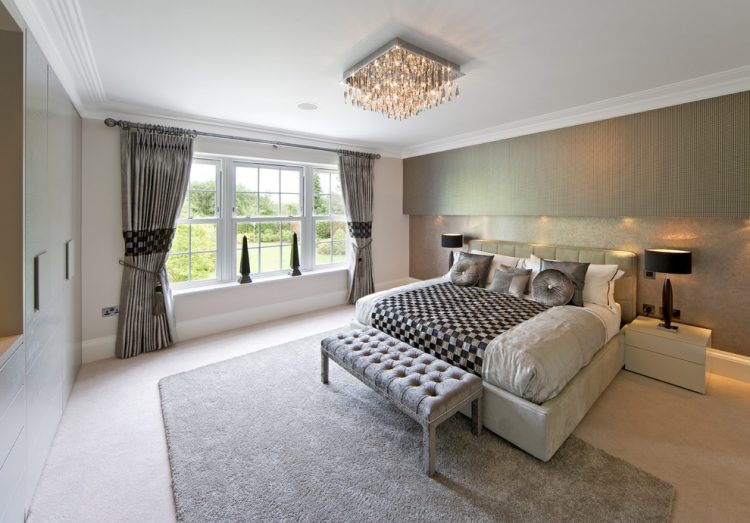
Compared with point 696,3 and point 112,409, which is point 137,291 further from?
point 696,3

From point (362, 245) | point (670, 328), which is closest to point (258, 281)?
point (362, 245)

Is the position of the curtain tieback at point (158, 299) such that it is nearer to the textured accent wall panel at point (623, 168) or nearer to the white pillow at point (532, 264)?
the textured accent wall panel at point (623, 168)

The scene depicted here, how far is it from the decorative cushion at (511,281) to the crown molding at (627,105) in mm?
1675

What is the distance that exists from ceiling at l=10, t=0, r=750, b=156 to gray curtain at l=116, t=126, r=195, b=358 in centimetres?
33

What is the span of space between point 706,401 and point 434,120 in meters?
3.56

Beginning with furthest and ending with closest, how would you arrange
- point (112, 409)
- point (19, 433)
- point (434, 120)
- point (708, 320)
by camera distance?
1. point (434, 120)
2. point (708, 320)
3. point (112, 409)
4. point (19, 433)

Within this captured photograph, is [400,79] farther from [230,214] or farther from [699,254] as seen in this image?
[699,254]

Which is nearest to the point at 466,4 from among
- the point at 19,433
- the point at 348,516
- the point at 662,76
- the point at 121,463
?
the point at 662,76

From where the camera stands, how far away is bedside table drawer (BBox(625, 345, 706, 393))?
2760mm

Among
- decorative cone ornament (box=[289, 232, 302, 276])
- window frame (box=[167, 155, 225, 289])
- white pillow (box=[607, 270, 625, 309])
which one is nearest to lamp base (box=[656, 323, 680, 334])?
white pillow (box=[607, 270, 625, 309])

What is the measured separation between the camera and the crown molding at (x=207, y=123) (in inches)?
→ 130

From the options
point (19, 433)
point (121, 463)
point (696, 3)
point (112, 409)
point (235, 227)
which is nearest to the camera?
point (19, 433)

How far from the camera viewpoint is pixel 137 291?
3514 millimetres

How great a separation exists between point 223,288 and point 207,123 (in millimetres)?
1925
